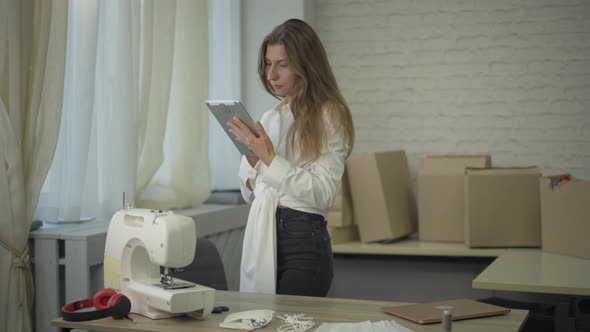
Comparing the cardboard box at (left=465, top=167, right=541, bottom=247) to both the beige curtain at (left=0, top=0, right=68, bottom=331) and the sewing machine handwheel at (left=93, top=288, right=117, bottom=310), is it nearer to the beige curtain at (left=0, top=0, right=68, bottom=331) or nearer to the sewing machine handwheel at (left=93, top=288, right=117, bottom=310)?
the beige curtain at (left=0, top=0, right=68, bottom=331)

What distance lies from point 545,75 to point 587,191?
116cm

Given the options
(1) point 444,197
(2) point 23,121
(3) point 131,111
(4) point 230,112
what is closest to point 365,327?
(4) point 230,112

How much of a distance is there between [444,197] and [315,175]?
1.79 meters

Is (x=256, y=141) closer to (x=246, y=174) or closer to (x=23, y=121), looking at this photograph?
(x=246, y=174)

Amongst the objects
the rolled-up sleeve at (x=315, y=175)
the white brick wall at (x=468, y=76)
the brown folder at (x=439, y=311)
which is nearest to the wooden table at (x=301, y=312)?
the brown folder at (x=439, y=311)

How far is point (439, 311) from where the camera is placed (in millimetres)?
2223

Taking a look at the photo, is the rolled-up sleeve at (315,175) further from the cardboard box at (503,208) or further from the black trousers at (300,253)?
the cardboard box at (503,208)

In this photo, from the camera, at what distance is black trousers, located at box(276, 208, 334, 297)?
2.64m

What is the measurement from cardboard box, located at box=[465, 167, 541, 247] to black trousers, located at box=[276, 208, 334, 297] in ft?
5.10

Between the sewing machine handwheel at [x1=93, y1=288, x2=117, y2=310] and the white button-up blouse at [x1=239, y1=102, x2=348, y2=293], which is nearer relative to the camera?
the sewing machine handwheel at [x1=93, y1=288, x2=117, y2=310]

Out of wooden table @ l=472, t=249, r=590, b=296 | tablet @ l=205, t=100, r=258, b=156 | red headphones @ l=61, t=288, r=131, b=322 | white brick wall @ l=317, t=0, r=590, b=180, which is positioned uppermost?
white brick wall @ l=317, t=0, r=590, b=180

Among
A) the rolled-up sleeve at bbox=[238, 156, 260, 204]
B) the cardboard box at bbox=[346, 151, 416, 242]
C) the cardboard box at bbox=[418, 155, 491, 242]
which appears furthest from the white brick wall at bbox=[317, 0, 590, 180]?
the rolled-up sleeve at bbox=[238, 156, 260, 204]

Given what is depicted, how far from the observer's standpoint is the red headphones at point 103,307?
7.01 feet

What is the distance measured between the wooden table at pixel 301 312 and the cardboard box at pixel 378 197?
1.76 m
